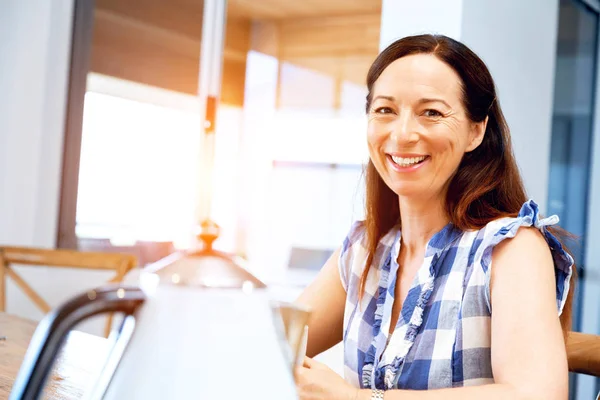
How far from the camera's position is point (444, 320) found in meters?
1.21

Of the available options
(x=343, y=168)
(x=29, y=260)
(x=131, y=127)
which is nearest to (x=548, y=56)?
(x=343, y=168)

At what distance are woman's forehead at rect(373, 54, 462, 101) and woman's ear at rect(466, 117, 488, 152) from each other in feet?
0.27

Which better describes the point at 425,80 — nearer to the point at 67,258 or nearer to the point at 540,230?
the point at 540,230

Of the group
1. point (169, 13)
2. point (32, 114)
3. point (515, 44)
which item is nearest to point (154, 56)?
point (169, 13)

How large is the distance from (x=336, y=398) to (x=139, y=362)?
493 mm

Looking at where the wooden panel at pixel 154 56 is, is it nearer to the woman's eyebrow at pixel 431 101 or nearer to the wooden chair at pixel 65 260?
the wooden chair at pixel 65 260

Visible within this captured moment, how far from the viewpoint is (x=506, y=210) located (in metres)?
1.30

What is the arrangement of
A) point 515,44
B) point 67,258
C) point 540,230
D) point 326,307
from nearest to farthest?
point 540,230 → point 326,307 → point 67,258 → point 515,44

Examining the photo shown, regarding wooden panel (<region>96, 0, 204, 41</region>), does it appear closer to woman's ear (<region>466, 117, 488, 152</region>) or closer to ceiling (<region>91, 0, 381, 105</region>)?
ceiling (<region>91, 0, 381, 105</region>)

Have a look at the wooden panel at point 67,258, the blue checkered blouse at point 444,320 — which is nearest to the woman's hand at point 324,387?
the blue checkered blouse at point 444,320

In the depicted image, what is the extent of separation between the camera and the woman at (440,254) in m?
1.12

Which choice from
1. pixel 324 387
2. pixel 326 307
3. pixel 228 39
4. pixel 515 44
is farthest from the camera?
pixel 228 39

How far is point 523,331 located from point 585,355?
1.00ft

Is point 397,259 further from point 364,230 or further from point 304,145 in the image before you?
point 304,145
